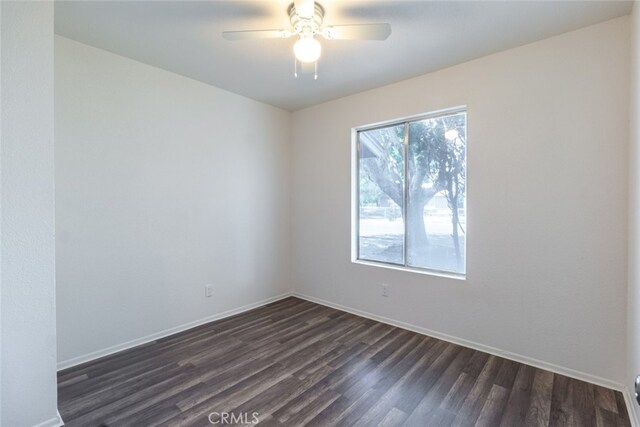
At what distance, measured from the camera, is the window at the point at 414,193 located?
8.87 feet

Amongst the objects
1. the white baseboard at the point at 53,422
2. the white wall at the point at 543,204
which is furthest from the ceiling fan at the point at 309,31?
the white baseboard at the point at 53,422

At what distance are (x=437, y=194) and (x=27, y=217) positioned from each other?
3.02 m

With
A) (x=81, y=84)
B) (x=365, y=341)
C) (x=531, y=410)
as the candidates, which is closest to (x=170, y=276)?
(x=81, y=84)

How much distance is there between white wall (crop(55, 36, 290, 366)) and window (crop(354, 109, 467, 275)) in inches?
52.5

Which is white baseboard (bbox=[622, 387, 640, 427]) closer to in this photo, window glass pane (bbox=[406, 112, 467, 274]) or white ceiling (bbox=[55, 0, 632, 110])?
window glass pane (bbox=[406, 112, 467, 274])

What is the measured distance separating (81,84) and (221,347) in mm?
2464

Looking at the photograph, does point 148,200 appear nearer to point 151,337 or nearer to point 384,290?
point 151,337

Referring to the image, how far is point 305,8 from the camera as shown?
1.66 metres

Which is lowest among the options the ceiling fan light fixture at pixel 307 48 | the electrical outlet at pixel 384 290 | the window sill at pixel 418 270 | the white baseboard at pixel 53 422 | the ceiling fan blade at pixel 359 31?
the white baseboard at pixel 53 422

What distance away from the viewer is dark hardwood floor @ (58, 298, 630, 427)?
5.58 ft

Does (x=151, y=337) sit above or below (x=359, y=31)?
below

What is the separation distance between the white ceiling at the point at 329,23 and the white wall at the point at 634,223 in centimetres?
36

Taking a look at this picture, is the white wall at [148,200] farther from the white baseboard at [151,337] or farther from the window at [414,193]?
the window at [414,193]

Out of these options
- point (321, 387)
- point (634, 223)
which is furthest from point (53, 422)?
point (634, 223)
